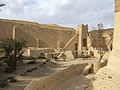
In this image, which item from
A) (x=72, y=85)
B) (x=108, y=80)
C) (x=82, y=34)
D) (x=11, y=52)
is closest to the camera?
(x=108, y=80)

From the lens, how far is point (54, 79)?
568 inches

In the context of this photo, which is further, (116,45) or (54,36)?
(54,36)

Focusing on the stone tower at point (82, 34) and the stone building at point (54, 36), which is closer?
the stone building at point (54, 36)

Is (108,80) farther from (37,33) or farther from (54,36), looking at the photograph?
(54,36)

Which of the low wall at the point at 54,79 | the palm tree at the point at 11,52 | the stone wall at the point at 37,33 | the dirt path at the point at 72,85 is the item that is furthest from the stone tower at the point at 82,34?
the dirt path at the point at 72,85

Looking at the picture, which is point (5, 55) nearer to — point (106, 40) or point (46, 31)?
point (46, 31)

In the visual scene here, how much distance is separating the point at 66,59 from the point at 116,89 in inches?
771

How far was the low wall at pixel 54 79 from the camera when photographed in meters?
9.89

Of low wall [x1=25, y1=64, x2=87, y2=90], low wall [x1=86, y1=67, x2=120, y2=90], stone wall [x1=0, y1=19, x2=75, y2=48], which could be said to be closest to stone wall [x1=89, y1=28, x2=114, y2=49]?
stone wall [x1=0, y1=19, x2=75, y2=48]

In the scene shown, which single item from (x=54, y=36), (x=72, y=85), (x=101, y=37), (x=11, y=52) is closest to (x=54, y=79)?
(x=72, y=85)

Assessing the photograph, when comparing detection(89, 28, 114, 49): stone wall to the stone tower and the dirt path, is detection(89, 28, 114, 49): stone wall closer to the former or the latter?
the stone tower

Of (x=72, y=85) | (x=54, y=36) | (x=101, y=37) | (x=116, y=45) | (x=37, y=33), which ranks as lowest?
(x=72, y=85)

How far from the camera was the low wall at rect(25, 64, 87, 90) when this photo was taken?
9.89 meters

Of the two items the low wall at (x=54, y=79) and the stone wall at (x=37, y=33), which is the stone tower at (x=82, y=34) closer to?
the stone wall at (x=37, y=33)
